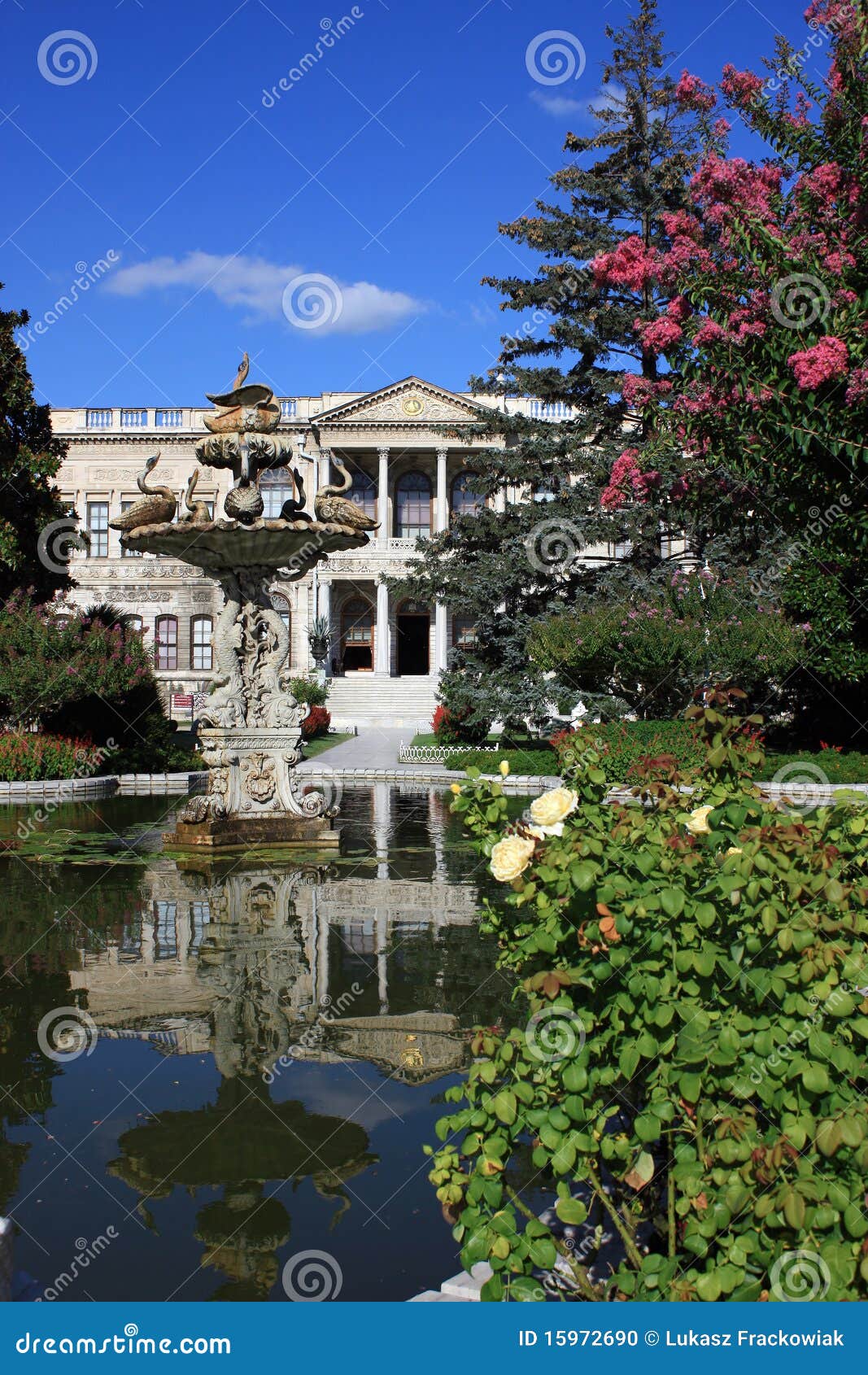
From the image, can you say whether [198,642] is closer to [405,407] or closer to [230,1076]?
[405,407]

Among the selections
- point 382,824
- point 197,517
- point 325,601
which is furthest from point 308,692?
point 197,517

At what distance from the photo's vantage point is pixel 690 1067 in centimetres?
236

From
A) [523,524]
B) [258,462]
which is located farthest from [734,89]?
[523,524]

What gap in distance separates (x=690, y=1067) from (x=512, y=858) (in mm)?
617

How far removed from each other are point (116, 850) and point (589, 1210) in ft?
27.2

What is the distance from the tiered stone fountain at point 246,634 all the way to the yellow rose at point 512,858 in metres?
7.65

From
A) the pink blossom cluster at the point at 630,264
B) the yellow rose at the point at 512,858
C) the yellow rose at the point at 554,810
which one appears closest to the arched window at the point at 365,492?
the pink blossom cluster at the point at 630,264

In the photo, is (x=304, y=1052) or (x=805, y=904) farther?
(x=304, y=1052)

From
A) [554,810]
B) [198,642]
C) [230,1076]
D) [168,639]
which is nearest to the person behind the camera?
[554,810]

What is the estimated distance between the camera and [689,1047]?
231 centimetres

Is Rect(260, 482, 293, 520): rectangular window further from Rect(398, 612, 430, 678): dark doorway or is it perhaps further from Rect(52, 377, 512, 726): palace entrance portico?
Rect(398, 612, 430, 678): dark doorway

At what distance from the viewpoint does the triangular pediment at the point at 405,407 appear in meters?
46.5

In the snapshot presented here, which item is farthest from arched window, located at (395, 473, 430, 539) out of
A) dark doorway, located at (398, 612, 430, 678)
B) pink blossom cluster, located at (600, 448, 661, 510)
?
pink blossom cluster, located at (600, 448, 661, 510)

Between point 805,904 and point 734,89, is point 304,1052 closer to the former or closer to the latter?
point 805,904
